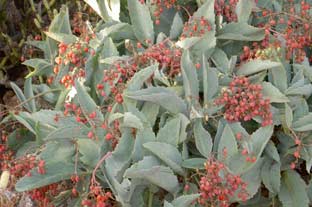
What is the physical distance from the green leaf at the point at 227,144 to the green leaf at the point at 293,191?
30cm

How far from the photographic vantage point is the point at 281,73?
238 centimetres

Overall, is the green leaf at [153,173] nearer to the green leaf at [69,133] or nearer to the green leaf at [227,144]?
the green leaf at [227,144]

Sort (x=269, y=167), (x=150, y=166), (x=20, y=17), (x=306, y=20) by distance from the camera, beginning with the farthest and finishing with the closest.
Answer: (x=20, y=17)
(x=306, y=20)
(x=269, y=167)
(x=150, y=166)

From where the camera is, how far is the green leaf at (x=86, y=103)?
7.56 ft

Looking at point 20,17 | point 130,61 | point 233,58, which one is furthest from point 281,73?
point 20,17

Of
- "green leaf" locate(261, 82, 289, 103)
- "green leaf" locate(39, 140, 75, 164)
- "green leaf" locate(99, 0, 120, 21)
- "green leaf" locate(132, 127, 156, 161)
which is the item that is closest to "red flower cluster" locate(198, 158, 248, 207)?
"green leaf" locate(132, 127, 156, 161)

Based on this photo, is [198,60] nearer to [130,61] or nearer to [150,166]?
[130,61]

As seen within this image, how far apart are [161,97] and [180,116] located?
10cm

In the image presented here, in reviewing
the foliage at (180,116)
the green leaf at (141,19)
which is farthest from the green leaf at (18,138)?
the green leaf at (141,19)

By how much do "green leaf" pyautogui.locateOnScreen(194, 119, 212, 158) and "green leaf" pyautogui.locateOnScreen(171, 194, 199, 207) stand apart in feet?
0.56

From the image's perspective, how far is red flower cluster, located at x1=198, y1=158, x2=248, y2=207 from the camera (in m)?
2.08

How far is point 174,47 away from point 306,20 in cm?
56

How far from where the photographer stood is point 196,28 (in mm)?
2465

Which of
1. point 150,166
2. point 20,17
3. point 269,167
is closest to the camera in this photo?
point 150,166
